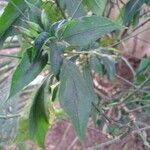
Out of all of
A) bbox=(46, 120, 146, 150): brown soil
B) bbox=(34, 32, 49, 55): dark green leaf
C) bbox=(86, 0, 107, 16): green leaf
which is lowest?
bbox=(46, 120, 146, 150): brown soil

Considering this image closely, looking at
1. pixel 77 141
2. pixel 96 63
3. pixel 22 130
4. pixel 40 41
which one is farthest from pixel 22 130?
pixel 77 141

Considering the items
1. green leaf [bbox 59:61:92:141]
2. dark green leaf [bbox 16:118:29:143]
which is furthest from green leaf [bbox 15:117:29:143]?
green leaf [bbox 59:61:92:141]

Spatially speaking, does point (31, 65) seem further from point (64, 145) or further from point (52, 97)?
point (64, 145)

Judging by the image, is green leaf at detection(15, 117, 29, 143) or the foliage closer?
the foliage

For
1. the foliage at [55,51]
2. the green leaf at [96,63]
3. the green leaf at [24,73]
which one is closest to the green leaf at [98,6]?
the foliage at [55,51]

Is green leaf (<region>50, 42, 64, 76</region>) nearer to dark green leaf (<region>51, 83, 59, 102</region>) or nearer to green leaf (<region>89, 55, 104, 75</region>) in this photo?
dark green leaf (<region>51, 83, 59, 102</region>)

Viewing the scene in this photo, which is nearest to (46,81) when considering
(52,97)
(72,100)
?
(52,97)

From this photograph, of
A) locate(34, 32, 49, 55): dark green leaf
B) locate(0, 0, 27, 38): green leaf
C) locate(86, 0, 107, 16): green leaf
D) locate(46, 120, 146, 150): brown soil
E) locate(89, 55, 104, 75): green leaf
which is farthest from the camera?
locate(46, 120, 146, 150): brown soil
